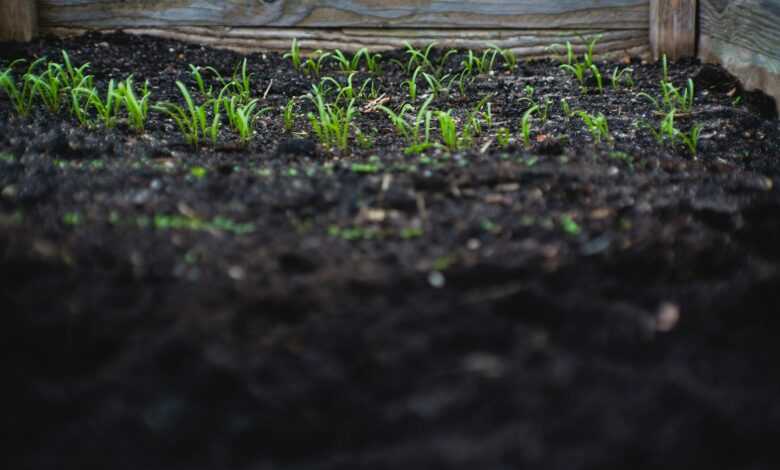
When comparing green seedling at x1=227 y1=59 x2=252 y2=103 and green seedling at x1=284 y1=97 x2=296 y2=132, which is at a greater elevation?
green seedling at x1=227 y1=59 x2=252 y2=103

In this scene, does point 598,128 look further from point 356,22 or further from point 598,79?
point 356,22

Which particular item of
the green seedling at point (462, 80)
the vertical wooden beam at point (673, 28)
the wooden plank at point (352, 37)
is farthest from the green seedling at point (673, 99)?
the wooden plank at point (352, 37)

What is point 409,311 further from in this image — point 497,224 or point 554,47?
point 554,47

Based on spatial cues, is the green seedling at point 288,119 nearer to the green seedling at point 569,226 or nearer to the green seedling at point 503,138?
the green seedling at point 503,138

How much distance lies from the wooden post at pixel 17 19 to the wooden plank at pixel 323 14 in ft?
0.30

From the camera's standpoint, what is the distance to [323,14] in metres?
4.08

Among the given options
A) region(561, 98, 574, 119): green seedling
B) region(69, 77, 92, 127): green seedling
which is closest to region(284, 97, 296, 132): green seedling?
region(69, 77, 92, 127): green seedling

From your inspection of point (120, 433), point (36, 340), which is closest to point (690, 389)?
point (120, 433)

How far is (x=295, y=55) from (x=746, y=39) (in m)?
2.13

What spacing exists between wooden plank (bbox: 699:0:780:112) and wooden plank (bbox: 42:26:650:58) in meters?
0.69

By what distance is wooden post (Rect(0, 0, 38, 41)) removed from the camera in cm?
390

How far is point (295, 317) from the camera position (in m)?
1.39

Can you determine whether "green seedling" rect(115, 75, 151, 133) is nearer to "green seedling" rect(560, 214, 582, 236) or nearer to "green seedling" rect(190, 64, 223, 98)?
"green seedling" rect(190, 64, 223, 98)

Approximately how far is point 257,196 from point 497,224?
607 mm
